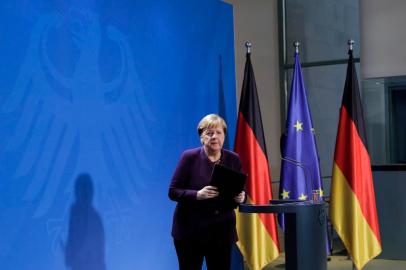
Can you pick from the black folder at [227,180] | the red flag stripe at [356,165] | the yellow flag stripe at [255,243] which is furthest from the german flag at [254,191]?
the black folder at [227,180]

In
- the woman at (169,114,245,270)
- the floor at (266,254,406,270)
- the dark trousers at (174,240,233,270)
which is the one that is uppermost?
the woman at (169,114,245,270)

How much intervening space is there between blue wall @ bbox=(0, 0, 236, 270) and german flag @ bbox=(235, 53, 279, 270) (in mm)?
409

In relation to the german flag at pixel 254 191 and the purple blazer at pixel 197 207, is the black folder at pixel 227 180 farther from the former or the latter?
the german flag at pixel 254 191

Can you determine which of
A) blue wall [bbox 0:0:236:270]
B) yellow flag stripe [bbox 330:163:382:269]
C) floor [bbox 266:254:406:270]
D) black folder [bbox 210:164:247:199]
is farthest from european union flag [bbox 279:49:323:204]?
black folder [bbox 210:164:247:199]

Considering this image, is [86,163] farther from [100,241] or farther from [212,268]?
[212,268]

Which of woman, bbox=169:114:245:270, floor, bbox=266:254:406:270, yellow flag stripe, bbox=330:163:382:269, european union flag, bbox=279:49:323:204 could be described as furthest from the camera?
floor, bbox=266:254:406:270

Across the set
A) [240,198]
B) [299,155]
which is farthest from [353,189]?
[240,198]

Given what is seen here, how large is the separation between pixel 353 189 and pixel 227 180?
7.63 feet

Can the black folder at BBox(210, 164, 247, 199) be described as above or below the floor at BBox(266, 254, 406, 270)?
above

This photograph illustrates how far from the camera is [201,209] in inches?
131

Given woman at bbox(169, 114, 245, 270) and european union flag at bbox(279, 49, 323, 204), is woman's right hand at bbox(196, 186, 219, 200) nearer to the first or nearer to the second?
woman at bbox(169, 114, 245, 270)

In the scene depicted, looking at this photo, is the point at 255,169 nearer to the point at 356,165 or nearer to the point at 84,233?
the point at 356,165

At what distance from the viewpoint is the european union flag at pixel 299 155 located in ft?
17.3

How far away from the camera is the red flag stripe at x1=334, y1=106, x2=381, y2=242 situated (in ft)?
17.0
